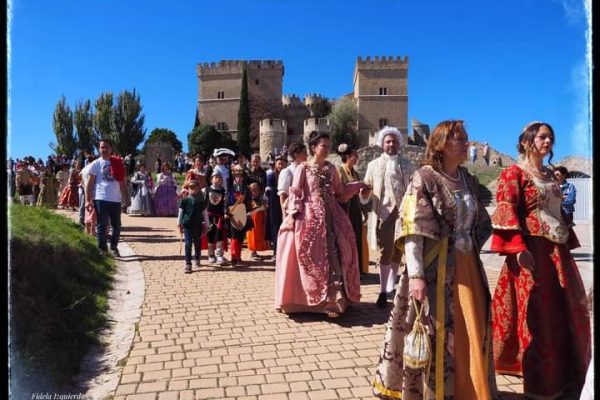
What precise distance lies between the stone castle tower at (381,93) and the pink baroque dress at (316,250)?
65.6 meters

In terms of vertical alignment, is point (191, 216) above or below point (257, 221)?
above

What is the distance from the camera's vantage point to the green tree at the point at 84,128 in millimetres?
52812

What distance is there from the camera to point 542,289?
3.20 meters

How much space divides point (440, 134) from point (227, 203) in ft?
19.1

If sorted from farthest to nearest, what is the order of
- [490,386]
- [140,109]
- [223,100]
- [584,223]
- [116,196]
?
[223,100], [140,109], [584,223], [116,196], [490,386]

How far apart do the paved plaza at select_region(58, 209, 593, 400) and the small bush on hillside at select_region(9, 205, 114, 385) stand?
0.44m

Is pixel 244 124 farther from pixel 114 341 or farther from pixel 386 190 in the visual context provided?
pixel 114 341

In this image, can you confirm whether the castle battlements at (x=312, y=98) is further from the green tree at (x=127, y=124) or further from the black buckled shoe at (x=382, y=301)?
the black buckled shoe at (x=382, y=301)

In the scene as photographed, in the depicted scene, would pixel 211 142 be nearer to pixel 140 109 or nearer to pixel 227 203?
pixel 140 109

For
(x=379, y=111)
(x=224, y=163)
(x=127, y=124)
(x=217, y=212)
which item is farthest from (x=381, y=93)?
(x=217, y=212)

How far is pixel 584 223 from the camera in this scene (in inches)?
566

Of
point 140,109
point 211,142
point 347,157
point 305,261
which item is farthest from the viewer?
point 211,142

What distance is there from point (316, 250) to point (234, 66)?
7167 cm

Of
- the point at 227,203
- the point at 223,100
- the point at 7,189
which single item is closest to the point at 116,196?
the point at 227,203
